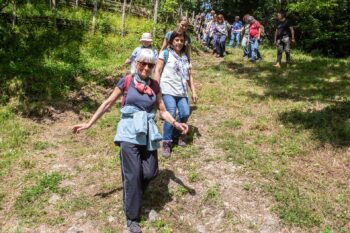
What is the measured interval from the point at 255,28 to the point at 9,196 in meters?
12.0

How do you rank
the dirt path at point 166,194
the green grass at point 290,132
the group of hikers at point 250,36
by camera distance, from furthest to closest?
1. the group of hikers at point 250,36
2. the green grass at point 290,132
3. the dirt path at point 166,194

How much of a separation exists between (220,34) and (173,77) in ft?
36.2

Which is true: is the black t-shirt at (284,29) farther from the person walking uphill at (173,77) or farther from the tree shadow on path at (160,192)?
the tree shadow on path at (160,192)

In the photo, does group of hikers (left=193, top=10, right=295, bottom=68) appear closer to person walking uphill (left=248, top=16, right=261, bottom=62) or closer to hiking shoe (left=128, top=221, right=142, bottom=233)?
person walking uphill (left=248, top=16, right=261, bottom=62)

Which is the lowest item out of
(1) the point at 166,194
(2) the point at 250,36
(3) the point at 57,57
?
(1) the point at 166,194

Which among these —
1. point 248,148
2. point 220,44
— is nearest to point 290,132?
point 248,148

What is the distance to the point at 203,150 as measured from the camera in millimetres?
7293

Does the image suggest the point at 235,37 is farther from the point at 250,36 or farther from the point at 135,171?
the point at 135,171

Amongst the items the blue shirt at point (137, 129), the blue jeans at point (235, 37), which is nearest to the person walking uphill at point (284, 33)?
the blue jeans at point (235, 37)

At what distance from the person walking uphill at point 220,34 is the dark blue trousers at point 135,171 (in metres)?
12.9

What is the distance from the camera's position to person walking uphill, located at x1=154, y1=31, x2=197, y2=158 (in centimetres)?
638

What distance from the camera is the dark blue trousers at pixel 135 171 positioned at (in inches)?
183

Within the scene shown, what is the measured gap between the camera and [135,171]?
4.66 meters

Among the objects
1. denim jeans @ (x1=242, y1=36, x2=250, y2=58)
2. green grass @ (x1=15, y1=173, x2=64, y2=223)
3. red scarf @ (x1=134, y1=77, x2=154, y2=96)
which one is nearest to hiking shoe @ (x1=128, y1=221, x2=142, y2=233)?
green grass @ (x1=15, y1=173, x2=64, y2=223)
